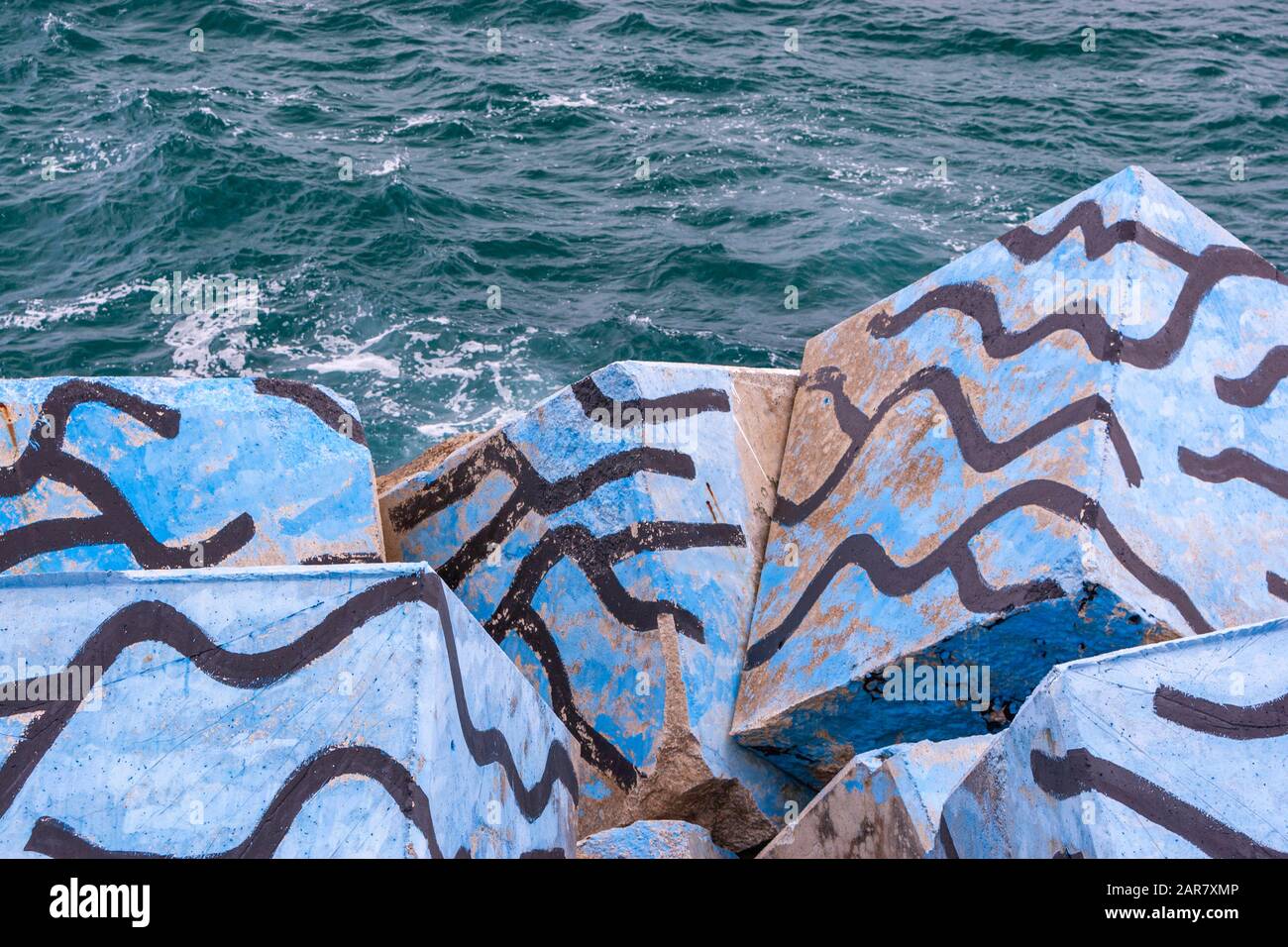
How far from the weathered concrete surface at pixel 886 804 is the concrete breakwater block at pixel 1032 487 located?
54 centimetres

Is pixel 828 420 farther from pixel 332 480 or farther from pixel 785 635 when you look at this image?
pixel 332 480

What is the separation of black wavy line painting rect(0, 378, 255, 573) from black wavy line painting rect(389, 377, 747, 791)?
3.21ft

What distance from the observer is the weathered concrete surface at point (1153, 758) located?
3033 millimetres

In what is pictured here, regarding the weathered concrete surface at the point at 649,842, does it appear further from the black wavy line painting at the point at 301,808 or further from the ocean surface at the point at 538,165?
the ocean surface at the point at 538,165

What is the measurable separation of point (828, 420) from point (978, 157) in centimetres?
839

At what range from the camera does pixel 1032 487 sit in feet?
15.7

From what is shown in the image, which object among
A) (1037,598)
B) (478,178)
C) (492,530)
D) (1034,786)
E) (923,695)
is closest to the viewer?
(1034,786)

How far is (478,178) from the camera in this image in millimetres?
13094

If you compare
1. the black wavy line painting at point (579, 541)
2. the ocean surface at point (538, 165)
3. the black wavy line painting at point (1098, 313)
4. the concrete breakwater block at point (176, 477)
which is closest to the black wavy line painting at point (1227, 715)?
the black wavy line painting at point (1098, 313)

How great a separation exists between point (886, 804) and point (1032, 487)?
Answer: 1337mm

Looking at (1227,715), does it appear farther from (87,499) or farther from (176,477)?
(87,499)

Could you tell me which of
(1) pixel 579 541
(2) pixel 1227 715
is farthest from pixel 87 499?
(2) pixel 1227 715

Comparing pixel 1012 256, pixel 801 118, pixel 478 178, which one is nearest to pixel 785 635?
pixel 1012 256
